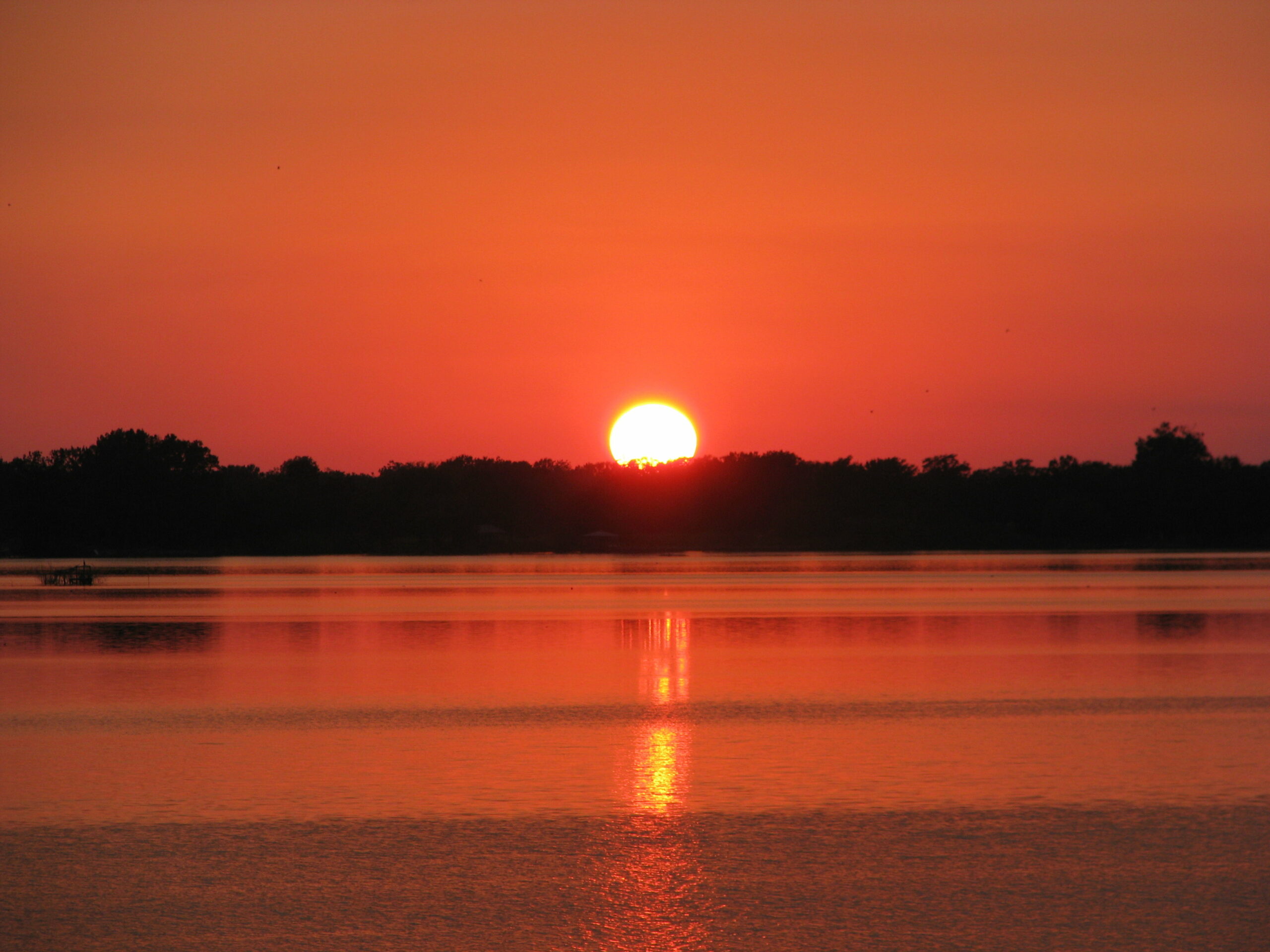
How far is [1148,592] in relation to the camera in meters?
54.3

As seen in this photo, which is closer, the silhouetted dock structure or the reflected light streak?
the reflected light streak

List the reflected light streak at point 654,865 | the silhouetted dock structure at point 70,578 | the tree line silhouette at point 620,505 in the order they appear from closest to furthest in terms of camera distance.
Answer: the reflected light streak at point 654,865 → the silhouetted dock structure at point 70,578 → the tree line silhouette at point 620,505

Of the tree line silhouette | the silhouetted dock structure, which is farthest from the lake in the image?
the tree line silhouette

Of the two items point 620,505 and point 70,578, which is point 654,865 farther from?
point 620,505

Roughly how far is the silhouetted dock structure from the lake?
3666cm

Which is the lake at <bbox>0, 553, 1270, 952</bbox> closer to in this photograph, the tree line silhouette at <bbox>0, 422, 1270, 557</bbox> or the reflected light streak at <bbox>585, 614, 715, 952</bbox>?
the reflected light streak at <bbox>585, 614, 715, 952</bbox>

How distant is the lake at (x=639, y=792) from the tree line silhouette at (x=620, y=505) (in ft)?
366

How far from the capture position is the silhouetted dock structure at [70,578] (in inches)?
2726

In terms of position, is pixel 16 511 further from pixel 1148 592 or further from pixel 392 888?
pixel 392 888

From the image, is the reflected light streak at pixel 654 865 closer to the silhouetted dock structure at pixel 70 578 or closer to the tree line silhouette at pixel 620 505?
the silhouetted dock structure at pixel 70 578

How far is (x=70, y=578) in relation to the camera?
7275 cm

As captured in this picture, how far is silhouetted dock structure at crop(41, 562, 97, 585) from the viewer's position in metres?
69.2

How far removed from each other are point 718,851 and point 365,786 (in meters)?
4.69

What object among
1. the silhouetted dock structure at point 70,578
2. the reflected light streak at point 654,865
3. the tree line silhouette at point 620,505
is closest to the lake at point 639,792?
the reflected light streak at point 654,865
